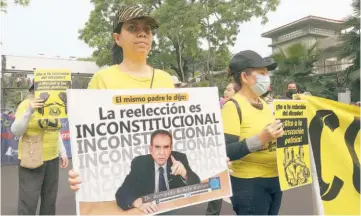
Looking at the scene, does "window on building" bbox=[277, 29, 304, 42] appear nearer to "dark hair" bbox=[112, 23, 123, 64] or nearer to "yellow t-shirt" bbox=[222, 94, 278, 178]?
"yellow t-shirt" bbox=[222, 94, 278, 178]

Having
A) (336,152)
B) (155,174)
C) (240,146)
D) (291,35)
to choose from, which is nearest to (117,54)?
(155,174)

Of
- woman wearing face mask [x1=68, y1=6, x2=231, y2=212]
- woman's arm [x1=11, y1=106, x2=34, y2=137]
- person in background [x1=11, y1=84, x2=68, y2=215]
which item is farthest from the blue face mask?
person in background [x1=11, y1=84, x2=68, y2=215]

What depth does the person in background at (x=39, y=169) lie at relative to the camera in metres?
3.32

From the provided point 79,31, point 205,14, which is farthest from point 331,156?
point 79,31

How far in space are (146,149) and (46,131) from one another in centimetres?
198

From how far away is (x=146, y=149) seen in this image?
175 centimetres

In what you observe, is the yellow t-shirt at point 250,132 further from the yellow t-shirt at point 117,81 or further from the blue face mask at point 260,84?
the yellow t-shirt at point 117,81

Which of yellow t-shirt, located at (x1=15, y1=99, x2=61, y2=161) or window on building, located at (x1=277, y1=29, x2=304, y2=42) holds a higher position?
window on building, located at (x1=277, y1=29, x2=304, y2=42)

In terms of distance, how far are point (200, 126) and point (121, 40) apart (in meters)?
0.62

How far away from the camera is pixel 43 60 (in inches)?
1351

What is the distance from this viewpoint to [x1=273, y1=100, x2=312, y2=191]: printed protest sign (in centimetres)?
215

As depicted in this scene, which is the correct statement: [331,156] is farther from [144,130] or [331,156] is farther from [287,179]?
[144,130]

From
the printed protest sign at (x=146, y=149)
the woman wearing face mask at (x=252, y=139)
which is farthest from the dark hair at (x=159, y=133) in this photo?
the woman wearing face mask at (x=252, y=139)

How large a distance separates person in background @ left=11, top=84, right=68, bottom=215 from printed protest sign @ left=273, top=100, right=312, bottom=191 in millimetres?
2110
